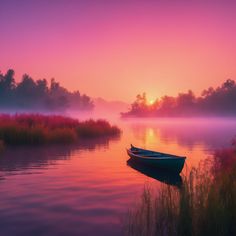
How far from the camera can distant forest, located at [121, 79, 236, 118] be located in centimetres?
16786

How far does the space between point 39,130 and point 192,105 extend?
509 feet

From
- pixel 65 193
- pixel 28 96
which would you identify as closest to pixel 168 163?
pixel 65 193

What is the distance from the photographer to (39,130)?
29172 mm

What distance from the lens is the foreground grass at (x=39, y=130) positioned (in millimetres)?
28250

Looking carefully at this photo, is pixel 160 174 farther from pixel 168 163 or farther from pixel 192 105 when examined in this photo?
pixel 192 105

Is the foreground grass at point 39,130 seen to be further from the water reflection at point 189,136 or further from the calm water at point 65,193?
the water reflection at point 189,136

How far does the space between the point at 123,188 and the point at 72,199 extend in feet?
8.82

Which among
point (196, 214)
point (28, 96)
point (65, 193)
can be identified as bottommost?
point (65, 193)

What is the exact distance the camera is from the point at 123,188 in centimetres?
1345

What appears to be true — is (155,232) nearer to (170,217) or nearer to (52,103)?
(170,217)

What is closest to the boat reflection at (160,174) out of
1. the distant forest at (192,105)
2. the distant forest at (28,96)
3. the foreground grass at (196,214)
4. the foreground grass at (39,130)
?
the foreground grass at (196,214)

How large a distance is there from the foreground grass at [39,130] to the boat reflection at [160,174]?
10.9 m

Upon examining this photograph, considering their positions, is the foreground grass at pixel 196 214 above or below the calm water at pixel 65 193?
above

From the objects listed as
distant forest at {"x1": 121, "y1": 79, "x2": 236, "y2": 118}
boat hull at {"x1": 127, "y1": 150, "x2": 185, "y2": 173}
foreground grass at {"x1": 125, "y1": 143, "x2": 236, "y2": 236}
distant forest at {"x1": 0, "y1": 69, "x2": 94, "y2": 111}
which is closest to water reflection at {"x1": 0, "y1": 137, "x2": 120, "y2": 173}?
boat hull at {"x1": 127, "y1": 150, "x2": 185, "y2": 173}
